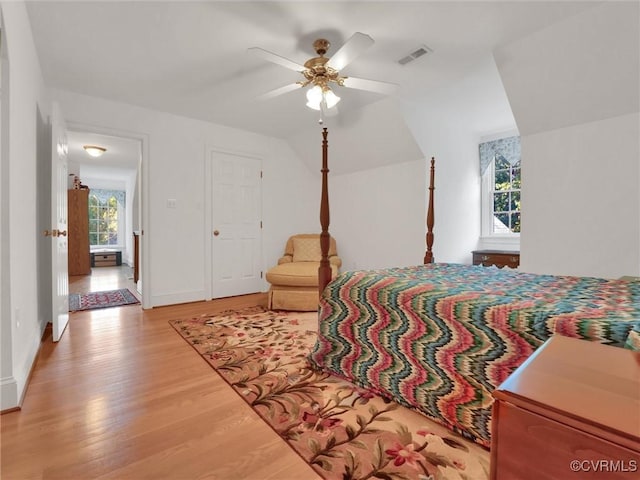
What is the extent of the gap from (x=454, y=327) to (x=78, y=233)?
7.54 meters

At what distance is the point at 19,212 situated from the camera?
74.0 inches

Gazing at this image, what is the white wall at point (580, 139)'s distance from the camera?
223 centimetres

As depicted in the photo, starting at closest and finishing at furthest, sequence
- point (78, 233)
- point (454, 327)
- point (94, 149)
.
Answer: point (454, 327), point (94, 149), point (78, 233)

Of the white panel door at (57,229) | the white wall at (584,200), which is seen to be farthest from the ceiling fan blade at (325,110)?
the white panel door at (57,229)

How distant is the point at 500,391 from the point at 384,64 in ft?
9.03

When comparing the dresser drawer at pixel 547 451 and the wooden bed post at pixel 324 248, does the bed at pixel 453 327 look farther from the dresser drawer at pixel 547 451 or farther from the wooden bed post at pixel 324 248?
the dresser drawer at pixel 547 451

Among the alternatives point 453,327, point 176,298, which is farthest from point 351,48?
point 176,298

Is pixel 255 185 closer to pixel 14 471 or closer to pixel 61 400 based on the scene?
pixel 61 400

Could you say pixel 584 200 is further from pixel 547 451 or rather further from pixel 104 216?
pixel 104 216

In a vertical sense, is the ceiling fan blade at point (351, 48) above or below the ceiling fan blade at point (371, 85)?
below

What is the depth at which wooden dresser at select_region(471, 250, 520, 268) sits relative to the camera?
3.91 metres

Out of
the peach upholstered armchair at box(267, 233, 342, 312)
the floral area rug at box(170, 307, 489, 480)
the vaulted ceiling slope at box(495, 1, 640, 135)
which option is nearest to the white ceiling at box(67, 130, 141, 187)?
the peach upholstered armchair at box(267, 233, 342, 312)

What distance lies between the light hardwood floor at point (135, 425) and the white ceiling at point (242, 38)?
2356mm

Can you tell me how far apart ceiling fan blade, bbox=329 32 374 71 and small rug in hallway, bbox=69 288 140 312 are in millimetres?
3738
